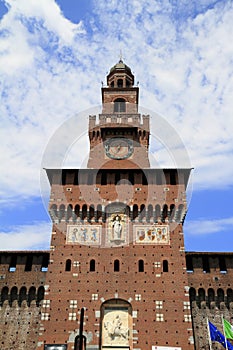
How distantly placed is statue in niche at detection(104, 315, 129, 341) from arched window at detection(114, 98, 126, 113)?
57.8ft

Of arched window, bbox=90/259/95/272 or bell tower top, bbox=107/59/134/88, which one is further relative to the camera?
bell tower top, bbox=107/59/134/88

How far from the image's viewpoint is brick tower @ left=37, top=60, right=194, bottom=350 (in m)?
22.7

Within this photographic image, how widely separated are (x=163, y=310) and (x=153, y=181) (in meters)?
8.94

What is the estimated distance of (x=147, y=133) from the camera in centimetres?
3131

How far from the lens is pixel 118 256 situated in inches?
981

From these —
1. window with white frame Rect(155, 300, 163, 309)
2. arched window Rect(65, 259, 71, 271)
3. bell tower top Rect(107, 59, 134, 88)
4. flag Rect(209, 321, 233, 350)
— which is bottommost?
flag Rect(209, 321, 233, 350)

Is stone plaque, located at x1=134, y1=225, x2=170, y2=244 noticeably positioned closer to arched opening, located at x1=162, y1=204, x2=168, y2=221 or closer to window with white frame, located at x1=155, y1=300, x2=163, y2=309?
arched opening, located at x1=162, y1=204, x2=168, y2=221

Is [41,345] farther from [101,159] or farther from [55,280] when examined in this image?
[101,159]

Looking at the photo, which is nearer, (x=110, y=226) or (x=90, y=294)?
(x=90, y=294)

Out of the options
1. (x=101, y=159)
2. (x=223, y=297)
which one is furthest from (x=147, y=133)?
(x=223, y=297)

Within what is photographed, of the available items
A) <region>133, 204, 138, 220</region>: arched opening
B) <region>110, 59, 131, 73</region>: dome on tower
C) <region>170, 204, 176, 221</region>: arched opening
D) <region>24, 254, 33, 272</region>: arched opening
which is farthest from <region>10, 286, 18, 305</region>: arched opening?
<region>110, 59, 131, 73</region>: dome on tower

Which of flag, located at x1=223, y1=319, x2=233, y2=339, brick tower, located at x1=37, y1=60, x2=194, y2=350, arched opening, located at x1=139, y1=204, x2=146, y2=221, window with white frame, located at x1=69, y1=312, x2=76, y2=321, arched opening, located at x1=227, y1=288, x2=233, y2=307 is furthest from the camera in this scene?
arched opening, located at x1=139, y1=204, x2=146, y2=221

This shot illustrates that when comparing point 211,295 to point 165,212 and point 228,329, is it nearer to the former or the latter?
point 228,329

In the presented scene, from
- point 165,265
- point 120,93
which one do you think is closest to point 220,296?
point 165,265
